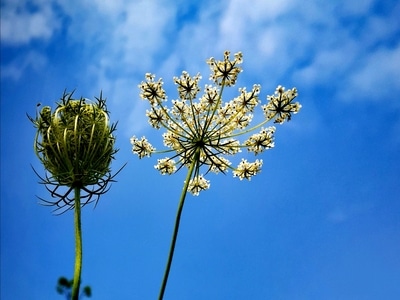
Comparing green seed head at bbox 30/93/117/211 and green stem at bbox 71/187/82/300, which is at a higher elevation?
green seed head at bbox 30/93/117/211

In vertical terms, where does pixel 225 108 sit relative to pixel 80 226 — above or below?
above

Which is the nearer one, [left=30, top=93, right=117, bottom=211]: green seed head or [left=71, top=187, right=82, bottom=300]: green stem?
[left=71, top=187, right=82, bottom=300]: green stem

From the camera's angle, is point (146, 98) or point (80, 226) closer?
point (80, 226)

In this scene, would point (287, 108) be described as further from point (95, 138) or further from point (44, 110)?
point (44, 110)

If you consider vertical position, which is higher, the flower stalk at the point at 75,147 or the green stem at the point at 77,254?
the flower stalk at the point at 75,147

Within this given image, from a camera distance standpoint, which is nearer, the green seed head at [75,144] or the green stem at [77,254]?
the green stem at [77,254]

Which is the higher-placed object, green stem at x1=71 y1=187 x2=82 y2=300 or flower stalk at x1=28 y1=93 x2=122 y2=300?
flower stalk at x1=28 y1=93 x2=122 y2=300

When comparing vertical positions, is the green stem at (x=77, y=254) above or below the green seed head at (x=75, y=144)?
below

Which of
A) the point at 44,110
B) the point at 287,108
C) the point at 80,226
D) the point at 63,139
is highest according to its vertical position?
the point at 287,108

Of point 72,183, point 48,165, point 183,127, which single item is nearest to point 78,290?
point 72,183

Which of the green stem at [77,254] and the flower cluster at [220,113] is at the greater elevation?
the flower cluster at [220,113]

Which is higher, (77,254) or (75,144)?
(75,144)
